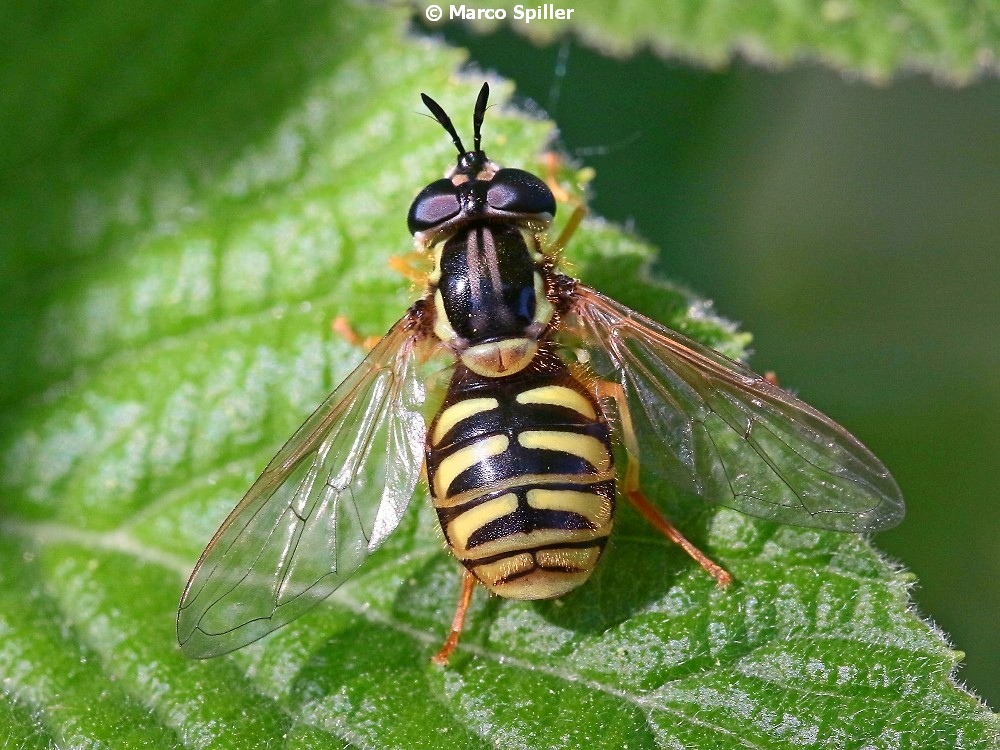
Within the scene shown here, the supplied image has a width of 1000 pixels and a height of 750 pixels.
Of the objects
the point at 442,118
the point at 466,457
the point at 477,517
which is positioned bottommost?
the point at 477,517

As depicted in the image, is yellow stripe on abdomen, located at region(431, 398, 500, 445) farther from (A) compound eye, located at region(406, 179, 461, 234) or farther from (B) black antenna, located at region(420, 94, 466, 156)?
(B) black antenna, located at region(420, 94, 466, 156)

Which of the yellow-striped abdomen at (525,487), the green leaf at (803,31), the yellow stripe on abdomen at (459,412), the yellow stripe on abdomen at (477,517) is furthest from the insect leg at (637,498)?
the green leaf at (803,31)

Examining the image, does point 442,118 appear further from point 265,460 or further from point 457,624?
point 457,624

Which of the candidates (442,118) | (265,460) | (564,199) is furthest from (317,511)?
(564,199)

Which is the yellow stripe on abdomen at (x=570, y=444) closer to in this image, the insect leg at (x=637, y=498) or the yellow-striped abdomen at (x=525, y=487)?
the yellow-striped abdomen at (x=525, y=487)

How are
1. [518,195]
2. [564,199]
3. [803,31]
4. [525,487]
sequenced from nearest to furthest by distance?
[525,487] → [518,195] → [564,199] → [803,31]

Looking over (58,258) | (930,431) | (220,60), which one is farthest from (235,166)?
(930,431)
